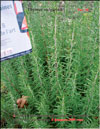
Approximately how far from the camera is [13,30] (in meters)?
1.13

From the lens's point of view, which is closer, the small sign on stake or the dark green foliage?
the small sign on stake

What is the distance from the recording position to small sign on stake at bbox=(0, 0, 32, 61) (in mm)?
1079

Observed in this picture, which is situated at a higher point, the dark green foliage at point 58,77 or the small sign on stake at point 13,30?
the small sign on stake at point 13,30

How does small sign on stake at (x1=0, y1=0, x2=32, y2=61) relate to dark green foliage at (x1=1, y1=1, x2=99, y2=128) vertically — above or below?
above

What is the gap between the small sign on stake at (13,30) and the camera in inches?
42.5

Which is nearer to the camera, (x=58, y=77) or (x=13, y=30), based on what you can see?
(x=13, y=30)

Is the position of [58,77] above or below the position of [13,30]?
below

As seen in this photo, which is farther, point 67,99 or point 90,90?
point 67,99

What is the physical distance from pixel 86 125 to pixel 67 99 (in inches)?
13.2

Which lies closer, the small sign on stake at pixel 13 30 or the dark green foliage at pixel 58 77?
the small sign on stake at pixel 13 30

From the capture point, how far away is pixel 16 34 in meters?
1.15

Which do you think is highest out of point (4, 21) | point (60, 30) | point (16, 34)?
point (4, 21)

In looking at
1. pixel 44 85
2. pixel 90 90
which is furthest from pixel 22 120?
pixel 90 90

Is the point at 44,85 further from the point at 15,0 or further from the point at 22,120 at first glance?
the point at 15,0
